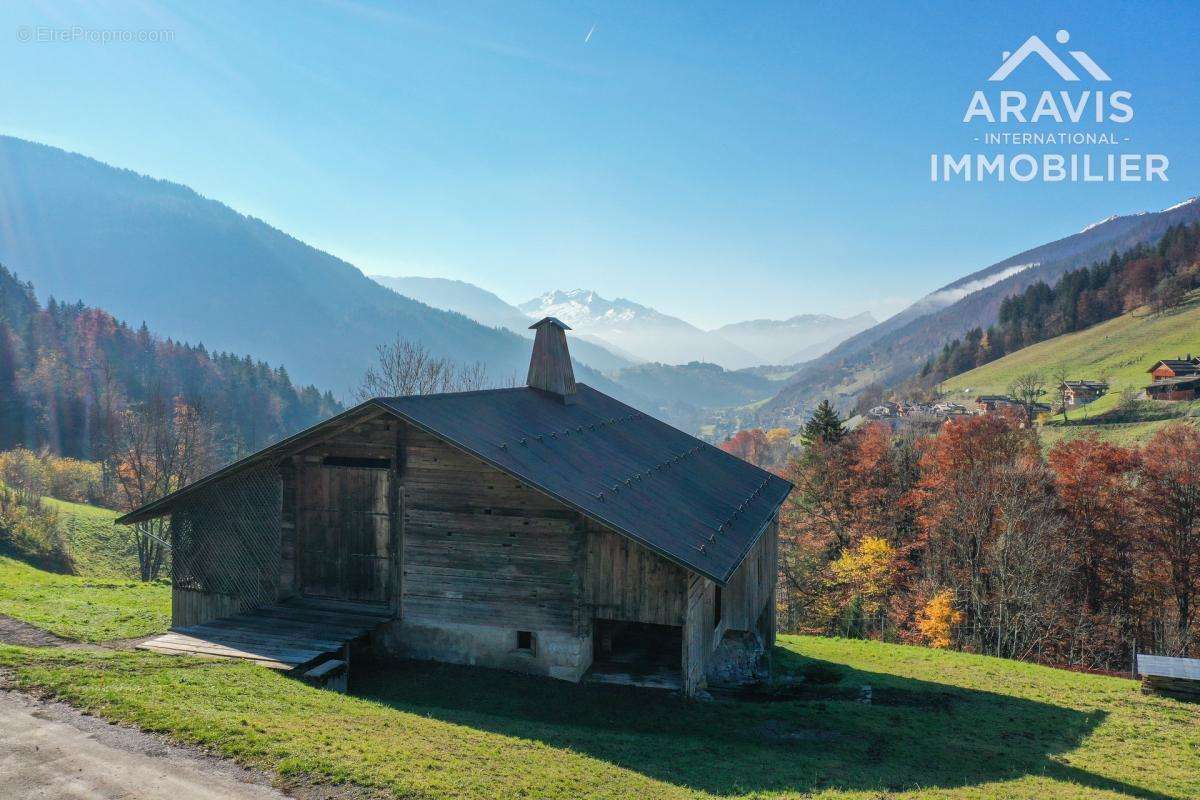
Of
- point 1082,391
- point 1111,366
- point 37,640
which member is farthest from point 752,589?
point 1111,366

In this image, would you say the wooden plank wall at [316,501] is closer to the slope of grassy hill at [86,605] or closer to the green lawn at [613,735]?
the green lawn at [613,735]

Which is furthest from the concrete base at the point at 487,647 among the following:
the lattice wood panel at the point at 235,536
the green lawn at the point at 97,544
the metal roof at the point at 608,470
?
the green lawn at the point at 97,544

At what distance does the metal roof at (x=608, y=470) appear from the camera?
57.8 ft

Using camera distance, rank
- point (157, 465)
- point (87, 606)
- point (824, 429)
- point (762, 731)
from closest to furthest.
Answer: point (762, 731) < point (87, 606) < point (157, 465) < point (824, 429)

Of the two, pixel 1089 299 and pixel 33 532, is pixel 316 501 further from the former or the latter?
pixel 1089 299

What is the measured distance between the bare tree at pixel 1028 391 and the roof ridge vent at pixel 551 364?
82.6 m

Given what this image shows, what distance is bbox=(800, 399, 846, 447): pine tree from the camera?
205 ft

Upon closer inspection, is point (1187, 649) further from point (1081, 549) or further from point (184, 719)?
point (184, 719)

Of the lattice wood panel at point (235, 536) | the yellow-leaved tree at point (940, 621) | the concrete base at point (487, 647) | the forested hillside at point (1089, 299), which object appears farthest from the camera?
the forested hillside at point (1089, 299)

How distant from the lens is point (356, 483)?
19438 mm

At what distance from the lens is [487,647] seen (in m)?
→ 18.4

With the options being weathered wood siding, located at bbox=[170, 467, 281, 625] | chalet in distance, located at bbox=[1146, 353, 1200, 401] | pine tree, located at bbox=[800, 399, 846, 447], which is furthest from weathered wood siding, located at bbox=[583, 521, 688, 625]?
chalet in distance, located at bbox=[1146, 353, 1200, 401]

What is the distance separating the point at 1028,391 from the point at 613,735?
105 meters

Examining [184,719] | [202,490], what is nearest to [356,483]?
[202,490]
